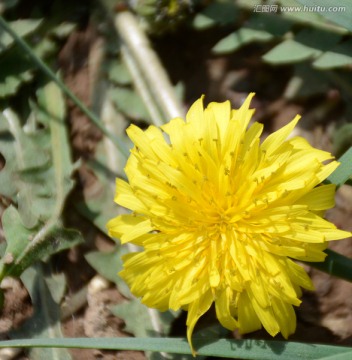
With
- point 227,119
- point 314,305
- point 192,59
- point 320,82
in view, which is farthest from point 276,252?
point 192,59

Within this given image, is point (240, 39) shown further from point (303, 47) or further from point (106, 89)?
→ point (106, 89)

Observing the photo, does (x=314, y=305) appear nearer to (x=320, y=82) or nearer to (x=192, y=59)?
(x=320, y=82)

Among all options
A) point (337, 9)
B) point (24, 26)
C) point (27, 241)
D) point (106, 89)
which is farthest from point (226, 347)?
point (24, 26)

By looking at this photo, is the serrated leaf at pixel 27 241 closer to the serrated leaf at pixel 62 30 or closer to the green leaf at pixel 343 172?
the serrated leaf at pixel 62 30

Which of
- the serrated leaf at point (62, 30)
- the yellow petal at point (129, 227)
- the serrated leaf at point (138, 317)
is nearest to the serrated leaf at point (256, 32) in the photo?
the serrated leaf at point (62, 30)

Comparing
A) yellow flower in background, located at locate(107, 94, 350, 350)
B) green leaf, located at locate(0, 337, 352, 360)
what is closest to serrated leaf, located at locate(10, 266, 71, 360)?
green leaf, located at locate(0, 337, 352, 360)
